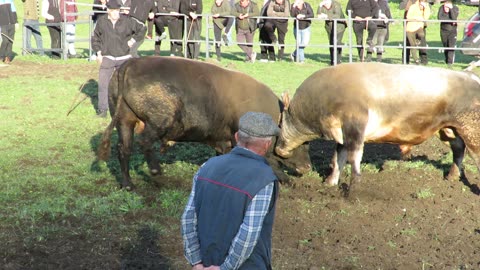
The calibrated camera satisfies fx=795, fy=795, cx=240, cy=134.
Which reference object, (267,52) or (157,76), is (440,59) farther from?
(157,76)

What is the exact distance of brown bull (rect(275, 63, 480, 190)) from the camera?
31.6 ft

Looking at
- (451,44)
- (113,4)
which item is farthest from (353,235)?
(451,44)

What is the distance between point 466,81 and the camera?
970cm

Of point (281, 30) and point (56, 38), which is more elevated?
point (281, 30)

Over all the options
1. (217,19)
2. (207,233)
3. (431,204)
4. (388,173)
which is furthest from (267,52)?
(207,233)

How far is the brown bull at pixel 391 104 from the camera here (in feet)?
31.6

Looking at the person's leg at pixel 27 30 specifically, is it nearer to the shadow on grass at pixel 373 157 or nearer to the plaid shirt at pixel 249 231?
the shadow on grass at pixel 373 157

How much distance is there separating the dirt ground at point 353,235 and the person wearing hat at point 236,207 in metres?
2.53

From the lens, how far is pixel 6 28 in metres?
20.6

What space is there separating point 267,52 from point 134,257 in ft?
52.4

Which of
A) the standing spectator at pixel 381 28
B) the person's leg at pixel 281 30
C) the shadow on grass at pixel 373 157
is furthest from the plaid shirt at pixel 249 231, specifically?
the standing spectator at pixel 381 28

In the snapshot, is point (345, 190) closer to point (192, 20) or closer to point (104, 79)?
point (104, 79)

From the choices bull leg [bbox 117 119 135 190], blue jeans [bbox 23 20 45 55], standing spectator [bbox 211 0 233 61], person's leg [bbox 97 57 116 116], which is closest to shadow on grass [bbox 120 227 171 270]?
bull leg [bbox 117 119 135 190]

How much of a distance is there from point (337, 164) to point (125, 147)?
2.78 m
